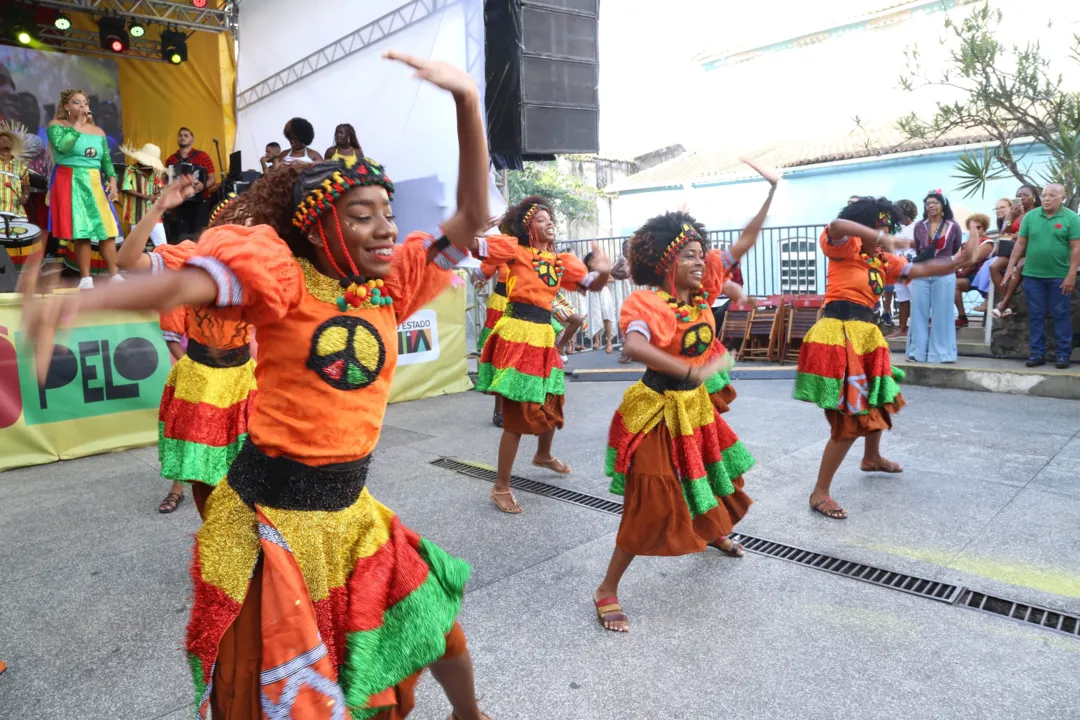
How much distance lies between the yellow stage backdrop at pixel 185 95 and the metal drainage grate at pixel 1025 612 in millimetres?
12689

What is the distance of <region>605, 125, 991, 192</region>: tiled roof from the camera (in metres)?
15.5

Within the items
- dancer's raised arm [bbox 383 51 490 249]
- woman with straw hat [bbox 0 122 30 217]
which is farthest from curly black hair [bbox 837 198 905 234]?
woman with straw hat [bbox 0 122 30 217]

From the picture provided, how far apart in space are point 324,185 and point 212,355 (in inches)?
89.5

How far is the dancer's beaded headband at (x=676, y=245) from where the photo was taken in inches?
130

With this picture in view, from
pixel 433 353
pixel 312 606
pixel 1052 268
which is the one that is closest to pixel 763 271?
pixel 1052 268

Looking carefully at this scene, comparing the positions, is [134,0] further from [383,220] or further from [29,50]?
[383,220]

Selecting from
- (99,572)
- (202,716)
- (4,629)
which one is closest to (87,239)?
(99,572)

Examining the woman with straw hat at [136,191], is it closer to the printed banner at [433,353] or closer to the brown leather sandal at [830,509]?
the printed banner at [433,353]

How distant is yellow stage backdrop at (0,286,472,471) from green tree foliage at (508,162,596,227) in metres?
16.1

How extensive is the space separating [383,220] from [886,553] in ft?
10.3

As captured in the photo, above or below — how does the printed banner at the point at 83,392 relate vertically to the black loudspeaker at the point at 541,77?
below

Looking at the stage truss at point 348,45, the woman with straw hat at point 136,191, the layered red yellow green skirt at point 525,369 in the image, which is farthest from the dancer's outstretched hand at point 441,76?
the woman with straw hat at point 136,191

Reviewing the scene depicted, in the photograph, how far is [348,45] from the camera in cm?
1047

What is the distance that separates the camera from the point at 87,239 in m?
7.47
